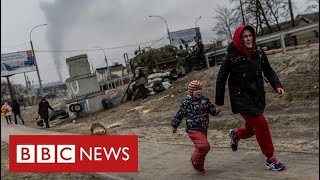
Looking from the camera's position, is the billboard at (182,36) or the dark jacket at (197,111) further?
the billboard at (182,36)

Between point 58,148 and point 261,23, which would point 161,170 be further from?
point 261,23

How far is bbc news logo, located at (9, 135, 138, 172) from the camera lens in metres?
7.48

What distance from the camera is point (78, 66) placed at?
25.3m

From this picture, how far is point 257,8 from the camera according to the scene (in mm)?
38281

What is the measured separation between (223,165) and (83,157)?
290 cm

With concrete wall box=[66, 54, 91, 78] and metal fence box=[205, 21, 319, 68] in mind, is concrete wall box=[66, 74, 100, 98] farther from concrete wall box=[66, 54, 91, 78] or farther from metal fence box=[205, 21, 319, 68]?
metal fence box=[205, 21, 319, 68]

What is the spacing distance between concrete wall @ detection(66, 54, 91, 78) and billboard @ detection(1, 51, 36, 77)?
31.7 meters

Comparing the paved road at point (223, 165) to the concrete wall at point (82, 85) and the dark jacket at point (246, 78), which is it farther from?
the concrete wall at point (82, 85)

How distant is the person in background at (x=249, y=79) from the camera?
5.18m

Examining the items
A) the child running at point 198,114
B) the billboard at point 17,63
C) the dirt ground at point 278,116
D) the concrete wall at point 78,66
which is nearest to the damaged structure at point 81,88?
the concrete wall at point 78,66

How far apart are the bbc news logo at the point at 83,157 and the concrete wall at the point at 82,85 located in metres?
16.2

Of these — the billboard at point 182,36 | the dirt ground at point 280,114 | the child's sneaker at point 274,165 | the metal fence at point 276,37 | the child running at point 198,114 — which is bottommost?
the dirt ground at point 280,114

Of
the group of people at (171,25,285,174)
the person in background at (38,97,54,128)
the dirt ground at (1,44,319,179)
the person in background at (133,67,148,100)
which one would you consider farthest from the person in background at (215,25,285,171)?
the person in background at (133,67,148,100)

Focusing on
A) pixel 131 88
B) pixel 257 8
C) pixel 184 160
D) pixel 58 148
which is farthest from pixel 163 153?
pixel 257 8
